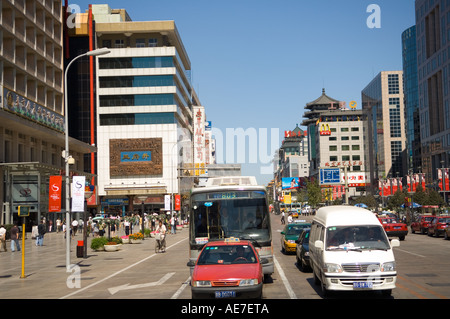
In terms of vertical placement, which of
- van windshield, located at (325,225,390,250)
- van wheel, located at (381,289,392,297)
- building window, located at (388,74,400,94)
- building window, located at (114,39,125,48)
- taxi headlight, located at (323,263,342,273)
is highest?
building window, located at (388,74,400,94)

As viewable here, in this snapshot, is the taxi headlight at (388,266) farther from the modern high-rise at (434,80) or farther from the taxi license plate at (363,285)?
the modern high-rise at (434,80)

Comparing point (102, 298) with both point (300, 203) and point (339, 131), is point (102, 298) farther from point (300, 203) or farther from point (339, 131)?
point (339, 131)

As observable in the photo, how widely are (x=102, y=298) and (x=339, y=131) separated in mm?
146540

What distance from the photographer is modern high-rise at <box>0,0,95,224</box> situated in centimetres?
5062

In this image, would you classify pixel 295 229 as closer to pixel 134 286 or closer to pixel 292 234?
pixel 292 234

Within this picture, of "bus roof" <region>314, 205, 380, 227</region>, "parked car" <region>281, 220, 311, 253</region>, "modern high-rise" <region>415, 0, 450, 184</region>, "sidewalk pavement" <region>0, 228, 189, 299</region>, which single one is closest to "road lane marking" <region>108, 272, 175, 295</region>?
→ "sidewalk pavement" <region>0, 228, 189, 299</region>

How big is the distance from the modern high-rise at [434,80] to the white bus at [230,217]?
85.6 m

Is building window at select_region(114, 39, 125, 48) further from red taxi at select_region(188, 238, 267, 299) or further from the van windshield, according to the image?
the van windshield

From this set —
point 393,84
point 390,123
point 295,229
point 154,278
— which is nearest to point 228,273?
point 154,278

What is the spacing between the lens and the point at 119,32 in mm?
88500

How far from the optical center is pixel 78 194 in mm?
25094

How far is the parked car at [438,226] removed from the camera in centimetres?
3722

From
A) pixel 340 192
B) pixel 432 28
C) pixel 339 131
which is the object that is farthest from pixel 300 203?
pixel 432 28

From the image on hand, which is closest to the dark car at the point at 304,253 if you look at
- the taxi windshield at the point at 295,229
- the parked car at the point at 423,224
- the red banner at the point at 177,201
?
the taxi windshield at the point at 295,229
